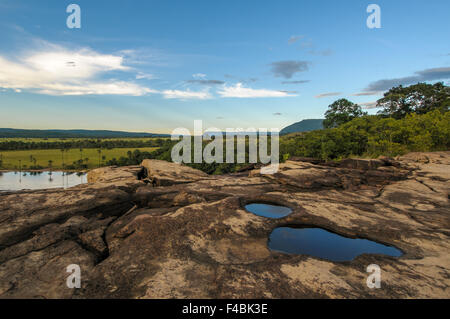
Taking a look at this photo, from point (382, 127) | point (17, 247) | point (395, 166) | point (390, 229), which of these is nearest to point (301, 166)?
point (395, 166)

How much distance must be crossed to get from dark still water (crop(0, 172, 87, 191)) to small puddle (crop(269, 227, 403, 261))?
92212 millimetres

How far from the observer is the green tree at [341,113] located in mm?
56175

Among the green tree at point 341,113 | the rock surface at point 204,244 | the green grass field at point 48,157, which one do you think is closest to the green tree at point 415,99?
the green tree at point 341,113

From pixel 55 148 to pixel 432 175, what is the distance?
184 m

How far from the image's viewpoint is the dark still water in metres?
82.4

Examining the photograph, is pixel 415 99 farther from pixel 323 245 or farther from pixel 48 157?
pixel 48 157

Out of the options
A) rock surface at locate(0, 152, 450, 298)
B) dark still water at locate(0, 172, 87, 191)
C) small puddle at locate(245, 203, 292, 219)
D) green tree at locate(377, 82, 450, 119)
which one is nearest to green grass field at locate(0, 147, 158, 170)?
dark still water at locate(0, 172, 87, 191)

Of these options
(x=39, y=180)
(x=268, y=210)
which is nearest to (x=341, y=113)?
(x=268, y=210)

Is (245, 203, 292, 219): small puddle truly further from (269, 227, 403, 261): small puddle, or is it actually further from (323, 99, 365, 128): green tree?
(323, 99, 365, 128): green tree

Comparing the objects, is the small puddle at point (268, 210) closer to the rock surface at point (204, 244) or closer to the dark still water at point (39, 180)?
the rock surface at point (204, 244)

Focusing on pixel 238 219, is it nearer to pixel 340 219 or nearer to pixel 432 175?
pixel 340 219

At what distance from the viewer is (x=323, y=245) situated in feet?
17.4

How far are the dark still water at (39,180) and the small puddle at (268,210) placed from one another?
90.0m

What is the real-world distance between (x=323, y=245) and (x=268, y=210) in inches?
101
